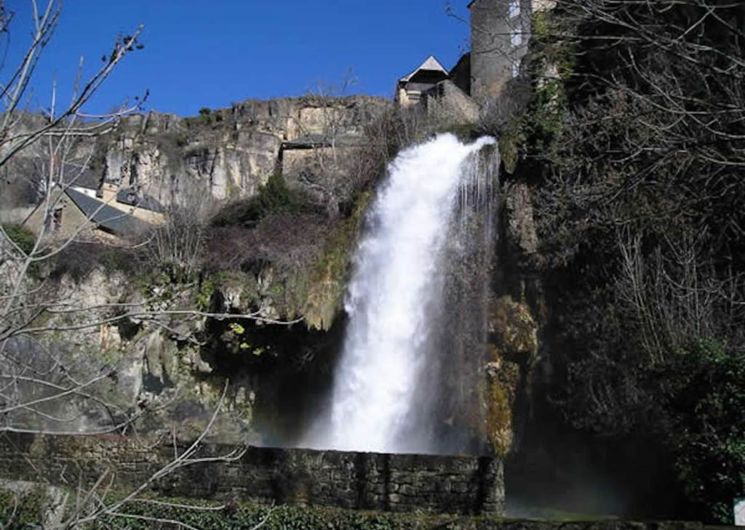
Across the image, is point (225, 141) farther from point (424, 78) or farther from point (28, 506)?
point (28, 506)

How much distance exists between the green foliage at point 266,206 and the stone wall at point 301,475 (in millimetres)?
14902

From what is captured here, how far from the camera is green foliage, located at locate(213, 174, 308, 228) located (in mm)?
24844

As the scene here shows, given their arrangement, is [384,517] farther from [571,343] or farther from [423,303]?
[423,303]

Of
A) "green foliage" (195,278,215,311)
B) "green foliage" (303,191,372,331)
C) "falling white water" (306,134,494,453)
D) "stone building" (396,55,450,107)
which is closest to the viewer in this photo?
"falling white water" (306,134,494,453)

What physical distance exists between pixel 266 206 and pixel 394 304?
327 inches

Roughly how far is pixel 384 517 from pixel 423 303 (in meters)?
10.6

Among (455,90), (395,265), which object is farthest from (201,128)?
(395,265)

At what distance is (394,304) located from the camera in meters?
18.5

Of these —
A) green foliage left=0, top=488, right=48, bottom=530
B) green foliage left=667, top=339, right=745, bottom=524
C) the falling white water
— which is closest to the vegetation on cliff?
green foliage left=667, top=339, right=745, bottom=524

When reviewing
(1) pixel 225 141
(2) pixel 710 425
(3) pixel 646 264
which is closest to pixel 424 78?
(1) pixel 225 141

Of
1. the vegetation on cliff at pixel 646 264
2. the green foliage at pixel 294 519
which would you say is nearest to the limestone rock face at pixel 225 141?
the vegetation on cliff at pixel 646 264

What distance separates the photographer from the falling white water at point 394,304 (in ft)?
57.9

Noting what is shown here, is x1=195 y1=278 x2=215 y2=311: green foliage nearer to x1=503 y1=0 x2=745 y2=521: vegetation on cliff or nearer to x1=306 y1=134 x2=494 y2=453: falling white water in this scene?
x1=306 y1=134 x2=494 y2=453: falling white water

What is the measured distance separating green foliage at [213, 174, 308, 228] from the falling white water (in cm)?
568
